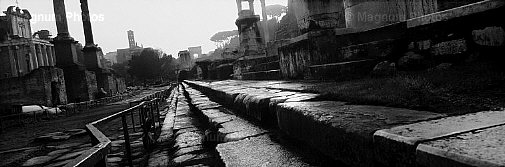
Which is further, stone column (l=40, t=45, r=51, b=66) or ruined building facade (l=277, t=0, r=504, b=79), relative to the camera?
stone column (l=40, t=45, r=51, b=66)

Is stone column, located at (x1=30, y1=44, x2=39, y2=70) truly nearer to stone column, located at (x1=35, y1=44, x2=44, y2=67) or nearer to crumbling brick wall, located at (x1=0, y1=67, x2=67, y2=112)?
stone column, located at (x1=35, y1=44, x2=44, y2=67)

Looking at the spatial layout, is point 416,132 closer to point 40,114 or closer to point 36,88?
point 40,114

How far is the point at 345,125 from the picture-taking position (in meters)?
1.29

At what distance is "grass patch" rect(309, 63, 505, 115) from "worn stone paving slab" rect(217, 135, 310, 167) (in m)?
0.52

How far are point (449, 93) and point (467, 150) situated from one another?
1163 mm

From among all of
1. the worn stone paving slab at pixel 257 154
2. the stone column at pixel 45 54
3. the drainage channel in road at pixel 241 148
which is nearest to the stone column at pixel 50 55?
the stone column at pixel 45 54

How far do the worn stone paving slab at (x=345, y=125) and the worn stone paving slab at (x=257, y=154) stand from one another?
13 centimetres

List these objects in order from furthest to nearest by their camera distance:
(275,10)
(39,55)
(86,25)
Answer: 1. (275,10)
2. (39,55)
3. (86,25)

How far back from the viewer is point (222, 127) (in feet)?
9.18

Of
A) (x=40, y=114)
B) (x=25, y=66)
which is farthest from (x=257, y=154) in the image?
(x=25, y=66)

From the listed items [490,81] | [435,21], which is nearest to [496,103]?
[490,81]

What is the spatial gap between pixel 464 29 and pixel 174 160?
262cm

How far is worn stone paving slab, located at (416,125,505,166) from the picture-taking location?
0.69 m

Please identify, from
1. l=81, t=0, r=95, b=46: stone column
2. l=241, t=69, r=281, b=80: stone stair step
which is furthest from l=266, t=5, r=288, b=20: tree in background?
l=241, t=69, r=281, b=80: stone stair step
